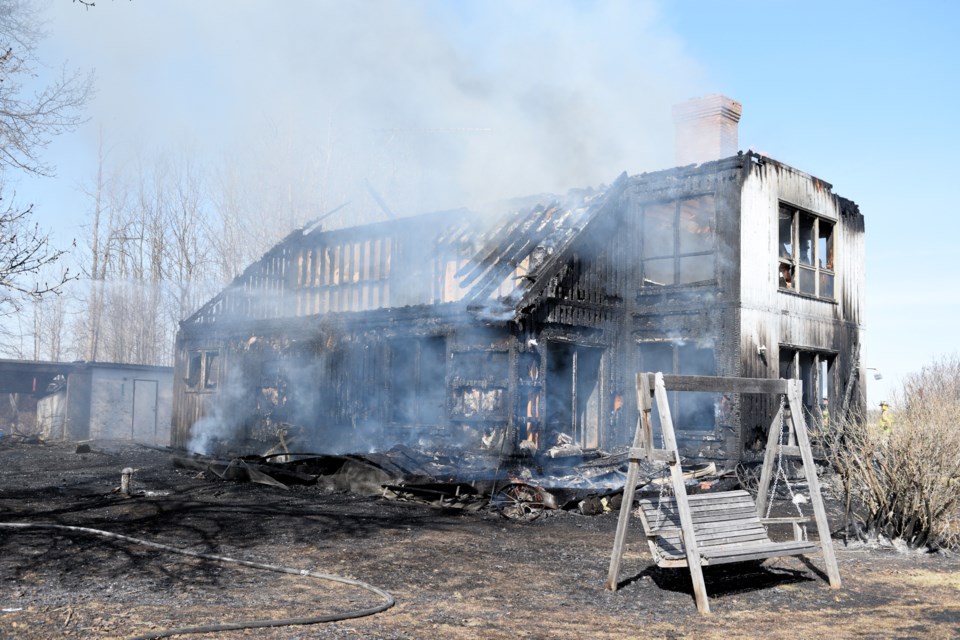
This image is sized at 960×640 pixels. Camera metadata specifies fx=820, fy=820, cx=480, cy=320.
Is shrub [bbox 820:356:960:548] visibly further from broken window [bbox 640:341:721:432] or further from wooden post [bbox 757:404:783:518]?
→ broken window [bbox 640:341:721:432]

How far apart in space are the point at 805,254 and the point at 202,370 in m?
15.3

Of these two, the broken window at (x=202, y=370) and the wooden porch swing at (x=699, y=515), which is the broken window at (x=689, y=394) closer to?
the wooden porch swing at (x=699, y=515)

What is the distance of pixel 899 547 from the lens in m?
9.44

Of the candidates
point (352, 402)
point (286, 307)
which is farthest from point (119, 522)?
point (286, 307)

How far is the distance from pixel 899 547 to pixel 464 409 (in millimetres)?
7885

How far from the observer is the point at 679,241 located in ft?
54.4

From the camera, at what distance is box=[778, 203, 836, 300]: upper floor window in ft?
56.6

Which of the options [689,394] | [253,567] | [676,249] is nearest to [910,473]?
[253,567]

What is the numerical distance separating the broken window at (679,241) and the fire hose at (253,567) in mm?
11058

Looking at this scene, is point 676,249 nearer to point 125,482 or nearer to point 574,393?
point 574,393

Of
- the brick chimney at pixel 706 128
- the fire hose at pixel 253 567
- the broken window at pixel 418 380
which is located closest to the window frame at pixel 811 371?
the brick chimney at pixel 706 128

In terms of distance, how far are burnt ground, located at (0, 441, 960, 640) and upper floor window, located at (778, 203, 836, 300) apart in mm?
8167

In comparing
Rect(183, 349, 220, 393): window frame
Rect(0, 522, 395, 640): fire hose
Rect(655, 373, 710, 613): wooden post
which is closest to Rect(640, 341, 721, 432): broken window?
Rect(655, 373, 710, 613): wooden post

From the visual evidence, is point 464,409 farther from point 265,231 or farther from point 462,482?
point 265,231
